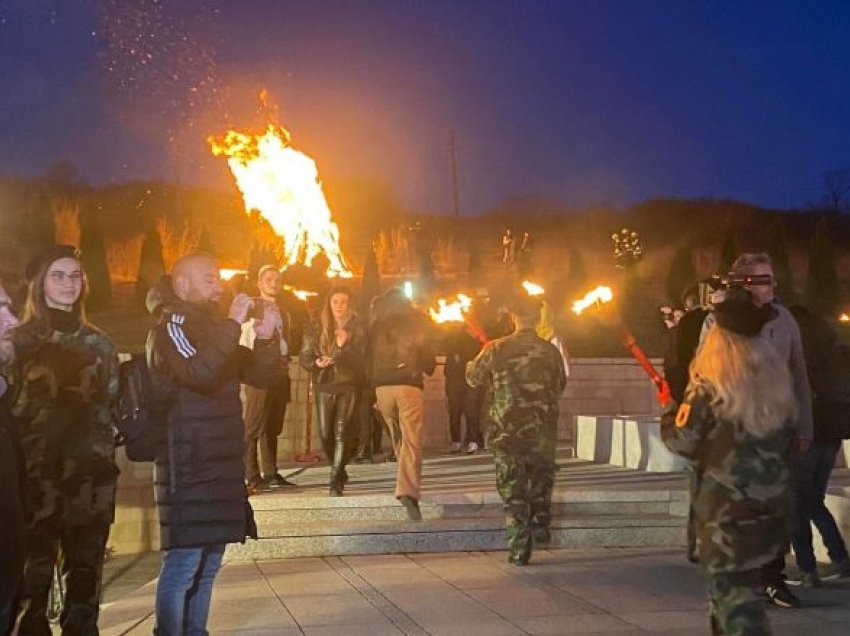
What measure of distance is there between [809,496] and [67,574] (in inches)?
198

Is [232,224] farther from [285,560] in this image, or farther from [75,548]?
[75,548]

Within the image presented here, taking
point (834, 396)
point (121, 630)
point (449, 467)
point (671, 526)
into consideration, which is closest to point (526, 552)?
point (671, 526)

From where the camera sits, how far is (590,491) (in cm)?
1077

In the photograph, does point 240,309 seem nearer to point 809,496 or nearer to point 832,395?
point 832,395

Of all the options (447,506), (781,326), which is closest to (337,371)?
(447,506)

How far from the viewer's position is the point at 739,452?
5.09 meters

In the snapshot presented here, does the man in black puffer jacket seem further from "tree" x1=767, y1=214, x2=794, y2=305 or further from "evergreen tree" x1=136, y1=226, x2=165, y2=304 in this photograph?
"tree" x1=767, y1=214, x2=794, y2=305

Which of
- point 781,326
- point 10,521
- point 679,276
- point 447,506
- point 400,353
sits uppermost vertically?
point 679,276

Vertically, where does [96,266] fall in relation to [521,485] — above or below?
above

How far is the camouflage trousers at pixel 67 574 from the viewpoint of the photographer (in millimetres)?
5531

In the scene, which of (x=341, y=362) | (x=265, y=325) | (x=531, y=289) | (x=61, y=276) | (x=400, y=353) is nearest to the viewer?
(x=61, y=276)

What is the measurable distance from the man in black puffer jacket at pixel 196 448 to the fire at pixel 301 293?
8354mm

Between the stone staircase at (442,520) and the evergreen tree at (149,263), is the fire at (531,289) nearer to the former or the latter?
the stone staircase at (442,520)

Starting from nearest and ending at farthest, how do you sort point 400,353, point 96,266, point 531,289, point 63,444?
point 63,444 → point 400,353 → point 531,289 → point 96,266
